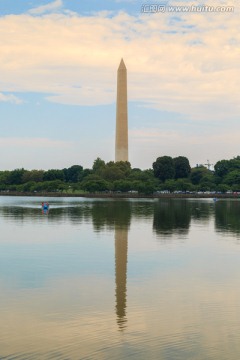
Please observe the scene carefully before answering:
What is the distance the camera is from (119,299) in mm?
16125

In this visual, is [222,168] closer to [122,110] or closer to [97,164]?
[97,164]

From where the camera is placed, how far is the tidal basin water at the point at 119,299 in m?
11.8

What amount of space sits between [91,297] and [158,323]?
322 cm

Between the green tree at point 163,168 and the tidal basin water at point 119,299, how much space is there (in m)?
110

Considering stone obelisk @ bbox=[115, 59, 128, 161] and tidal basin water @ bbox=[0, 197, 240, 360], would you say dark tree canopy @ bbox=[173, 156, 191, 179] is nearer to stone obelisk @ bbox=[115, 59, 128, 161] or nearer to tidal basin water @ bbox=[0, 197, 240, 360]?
stone obelisk @ bbox=[115, 59, 128, 161]

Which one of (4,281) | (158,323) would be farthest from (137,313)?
(4,281)

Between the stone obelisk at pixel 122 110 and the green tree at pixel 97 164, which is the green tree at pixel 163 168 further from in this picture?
the stone obelisk at pixel 122 110

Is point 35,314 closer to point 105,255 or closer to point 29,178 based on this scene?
point 105,255

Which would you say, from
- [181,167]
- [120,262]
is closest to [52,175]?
[181,167]

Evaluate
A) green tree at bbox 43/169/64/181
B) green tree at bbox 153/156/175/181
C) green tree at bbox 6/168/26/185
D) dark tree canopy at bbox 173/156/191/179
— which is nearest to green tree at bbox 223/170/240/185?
dark tree canopy at bbox 173/156/191/179

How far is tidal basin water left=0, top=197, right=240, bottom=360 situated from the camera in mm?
11836

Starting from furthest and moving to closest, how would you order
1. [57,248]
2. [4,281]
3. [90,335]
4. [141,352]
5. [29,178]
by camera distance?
[29,178]
[57,248]
[4,281]
[90,335]
[141,352]

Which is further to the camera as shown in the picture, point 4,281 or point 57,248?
point 57,248

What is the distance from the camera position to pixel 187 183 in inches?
5404
